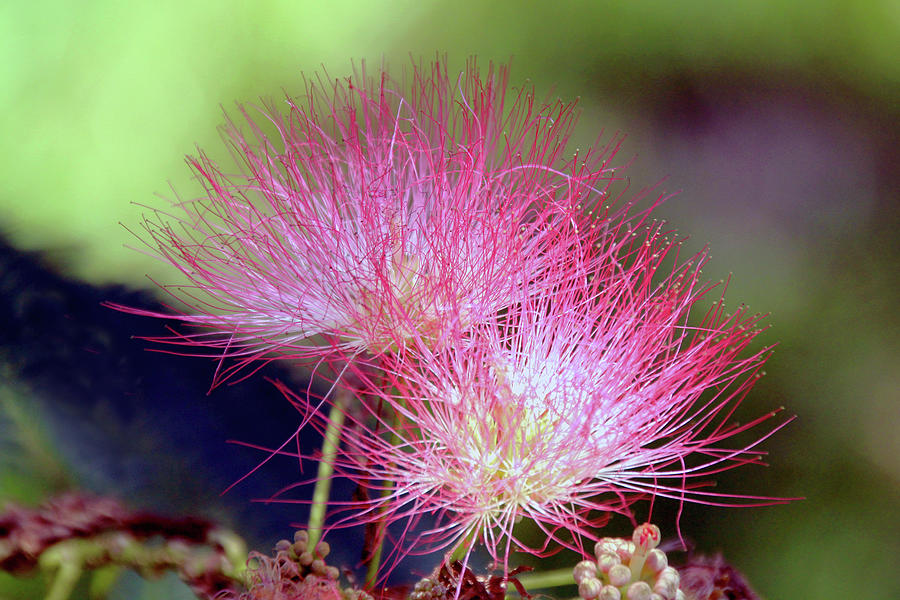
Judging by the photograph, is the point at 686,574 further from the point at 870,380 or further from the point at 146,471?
the point at 146,471

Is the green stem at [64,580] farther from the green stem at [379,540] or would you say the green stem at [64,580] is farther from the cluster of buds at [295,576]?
the green stem at [379,540]

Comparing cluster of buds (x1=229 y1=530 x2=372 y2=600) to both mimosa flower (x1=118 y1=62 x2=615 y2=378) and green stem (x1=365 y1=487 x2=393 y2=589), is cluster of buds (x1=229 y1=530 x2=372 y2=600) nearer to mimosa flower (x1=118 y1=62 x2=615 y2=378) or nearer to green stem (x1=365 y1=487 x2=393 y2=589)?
green stem (x1=365 y1=487 x2=393 y2=589)

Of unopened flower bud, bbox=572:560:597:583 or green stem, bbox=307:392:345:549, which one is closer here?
unopened flower bud, bbox=572:560:597:583

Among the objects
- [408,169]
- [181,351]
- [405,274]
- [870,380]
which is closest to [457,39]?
[408,169]

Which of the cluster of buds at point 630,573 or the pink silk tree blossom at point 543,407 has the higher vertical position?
the pink silk tree blossom at point 543,407

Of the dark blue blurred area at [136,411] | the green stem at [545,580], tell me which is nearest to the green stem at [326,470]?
the dark blue blurred area at [136,411]

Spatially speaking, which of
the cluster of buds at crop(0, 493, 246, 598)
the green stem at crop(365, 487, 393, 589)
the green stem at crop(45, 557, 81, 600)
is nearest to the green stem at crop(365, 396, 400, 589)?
the green stem at crop(365, 487, 393, 589)
